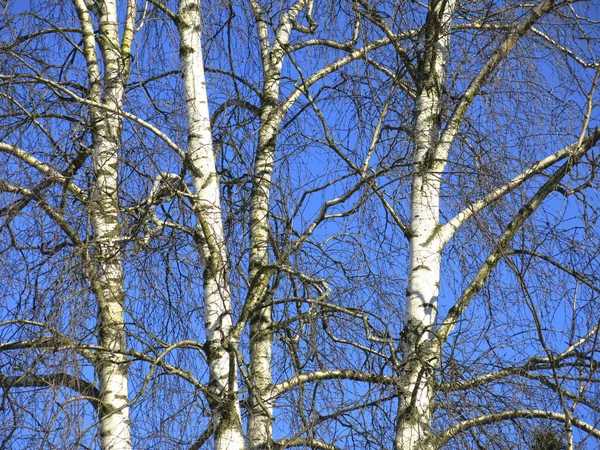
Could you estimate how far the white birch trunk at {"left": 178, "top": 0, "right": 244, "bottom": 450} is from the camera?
4.99m

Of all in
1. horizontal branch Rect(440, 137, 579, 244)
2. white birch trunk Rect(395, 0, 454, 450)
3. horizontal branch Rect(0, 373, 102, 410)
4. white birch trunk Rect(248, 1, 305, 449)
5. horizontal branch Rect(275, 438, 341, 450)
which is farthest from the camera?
white birch trunk Rect(248, 1, 305, 449)

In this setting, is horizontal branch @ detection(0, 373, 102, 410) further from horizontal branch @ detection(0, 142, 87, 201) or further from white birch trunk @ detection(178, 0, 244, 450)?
horizontal branch @ detection(0, 142, 87, 201)

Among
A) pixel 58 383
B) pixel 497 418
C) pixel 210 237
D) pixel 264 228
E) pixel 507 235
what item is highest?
pixel 264 228

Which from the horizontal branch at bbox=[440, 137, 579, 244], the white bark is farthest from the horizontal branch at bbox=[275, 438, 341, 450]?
the horizontal branch at bbox=[440, 137, 579, 244]

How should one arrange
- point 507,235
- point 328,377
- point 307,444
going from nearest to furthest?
point 307,444
point 328,377
point 507,235

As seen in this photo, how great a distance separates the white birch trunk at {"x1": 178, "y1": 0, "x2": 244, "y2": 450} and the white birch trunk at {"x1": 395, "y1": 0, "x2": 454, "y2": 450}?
0.85 m

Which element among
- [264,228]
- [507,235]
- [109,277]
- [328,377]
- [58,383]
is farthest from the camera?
[264,228]

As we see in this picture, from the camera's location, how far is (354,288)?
5438mm

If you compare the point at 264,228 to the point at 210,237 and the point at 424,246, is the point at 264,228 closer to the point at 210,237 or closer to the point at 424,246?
the point at 210,237

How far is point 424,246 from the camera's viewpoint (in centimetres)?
550

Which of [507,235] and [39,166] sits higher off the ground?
[39,166]

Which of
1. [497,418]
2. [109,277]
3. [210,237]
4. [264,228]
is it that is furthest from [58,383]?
[497,418]

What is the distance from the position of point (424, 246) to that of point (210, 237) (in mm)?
1174

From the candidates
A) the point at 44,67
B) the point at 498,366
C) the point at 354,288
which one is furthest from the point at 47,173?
the point at 498,366
